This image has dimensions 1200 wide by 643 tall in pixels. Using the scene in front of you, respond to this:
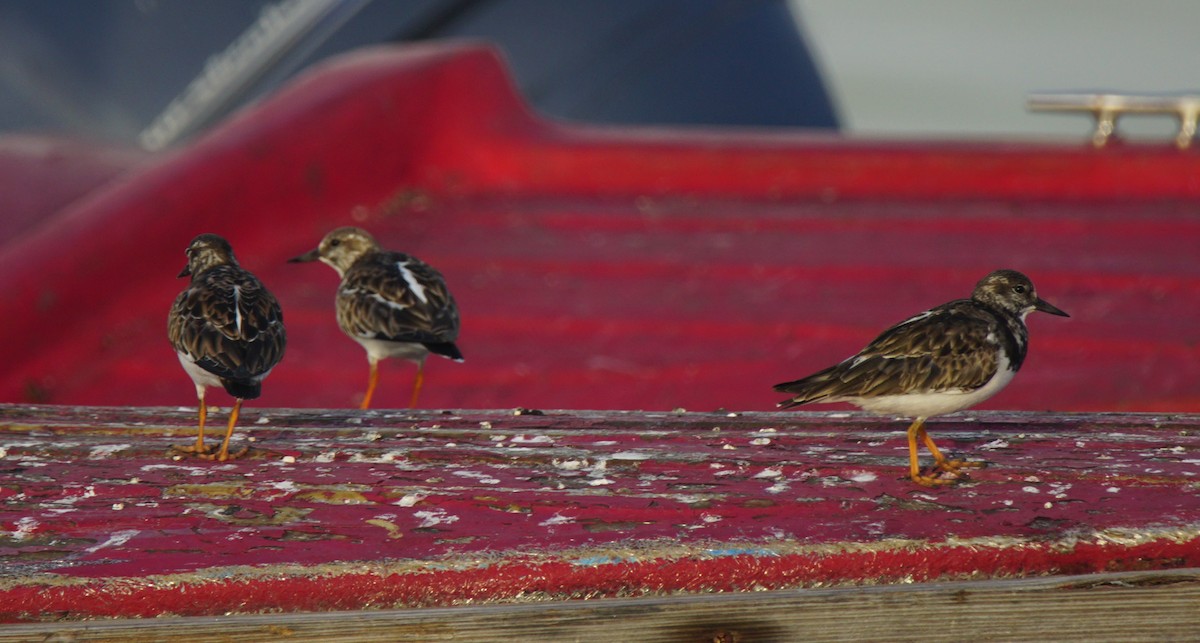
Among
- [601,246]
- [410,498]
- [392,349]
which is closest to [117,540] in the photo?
[410,498]

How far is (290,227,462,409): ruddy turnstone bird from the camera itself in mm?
5141

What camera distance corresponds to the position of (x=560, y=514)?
2912 mm

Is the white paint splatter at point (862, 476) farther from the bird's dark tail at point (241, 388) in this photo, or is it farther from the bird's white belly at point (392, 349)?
the bird's white belly at point (392, 349)

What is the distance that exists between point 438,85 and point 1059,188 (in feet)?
11.4

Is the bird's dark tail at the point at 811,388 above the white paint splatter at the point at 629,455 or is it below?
above

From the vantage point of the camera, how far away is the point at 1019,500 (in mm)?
2959

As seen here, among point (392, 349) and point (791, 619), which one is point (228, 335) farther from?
point (791, 619)

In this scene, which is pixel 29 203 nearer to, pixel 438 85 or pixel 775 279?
pixel 438 85

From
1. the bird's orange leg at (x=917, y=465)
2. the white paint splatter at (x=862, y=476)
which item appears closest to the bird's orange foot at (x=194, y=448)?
the white paint splatter at (x=862, y=476)

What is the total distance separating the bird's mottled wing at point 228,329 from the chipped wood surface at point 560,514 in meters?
0.28

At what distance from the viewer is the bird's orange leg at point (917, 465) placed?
3.05 metres

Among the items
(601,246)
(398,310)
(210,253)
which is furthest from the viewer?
(601,246)

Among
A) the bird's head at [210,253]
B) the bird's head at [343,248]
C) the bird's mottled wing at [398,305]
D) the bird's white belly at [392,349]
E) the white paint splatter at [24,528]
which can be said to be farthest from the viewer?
the bird's head at [343,248]

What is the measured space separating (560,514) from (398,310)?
7.74 ft
